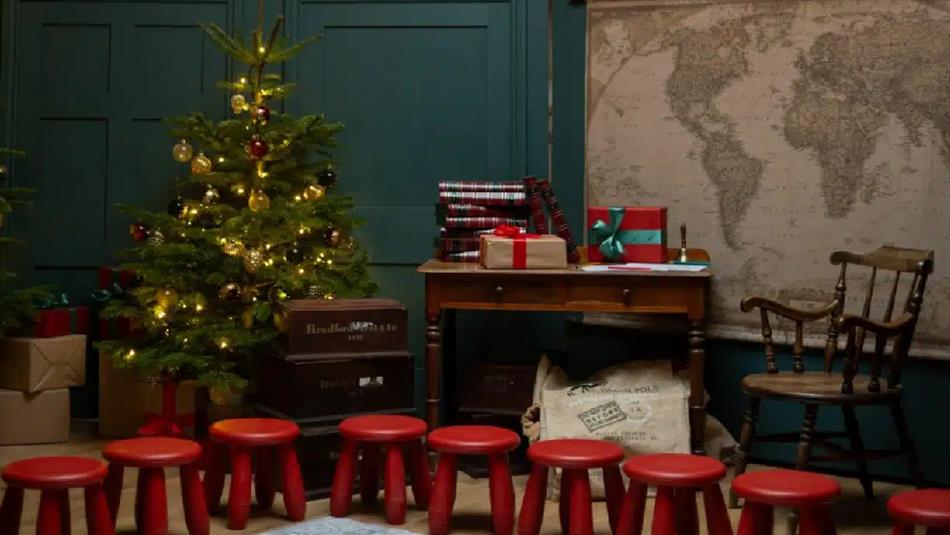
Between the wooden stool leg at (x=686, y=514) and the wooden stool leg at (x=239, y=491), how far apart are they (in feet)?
4.48

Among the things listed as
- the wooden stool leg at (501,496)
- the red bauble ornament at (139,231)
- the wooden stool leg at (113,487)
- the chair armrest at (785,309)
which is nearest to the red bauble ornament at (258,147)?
the red bauble ornament at (139,231)

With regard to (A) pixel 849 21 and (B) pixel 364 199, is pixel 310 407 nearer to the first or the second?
(B) pixel 364 199

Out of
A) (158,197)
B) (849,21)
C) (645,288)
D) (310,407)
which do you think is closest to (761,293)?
(645,288)

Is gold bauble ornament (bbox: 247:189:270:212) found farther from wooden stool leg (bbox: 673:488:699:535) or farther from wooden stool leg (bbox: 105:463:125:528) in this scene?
wooden stool leg (bbox: 673:488:699:535)

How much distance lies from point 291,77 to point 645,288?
6.73 ft

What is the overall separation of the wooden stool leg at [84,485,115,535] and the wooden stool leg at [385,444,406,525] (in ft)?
2.97

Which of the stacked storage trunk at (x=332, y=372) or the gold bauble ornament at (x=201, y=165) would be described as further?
the gold bauble ornament at (x=201, y=165)

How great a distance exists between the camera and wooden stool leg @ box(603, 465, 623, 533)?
155 inches

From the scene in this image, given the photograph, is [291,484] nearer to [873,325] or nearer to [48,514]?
[48,514]

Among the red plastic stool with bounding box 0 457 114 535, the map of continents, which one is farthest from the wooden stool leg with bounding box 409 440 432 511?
the map of continents

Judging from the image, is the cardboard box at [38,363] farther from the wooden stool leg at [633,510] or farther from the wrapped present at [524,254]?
the wooden stool leg at [633,510]

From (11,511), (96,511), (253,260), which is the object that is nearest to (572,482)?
(96,511)

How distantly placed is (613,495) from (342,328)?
3.85 feet

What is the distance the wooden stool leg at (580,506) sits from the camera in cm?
374
